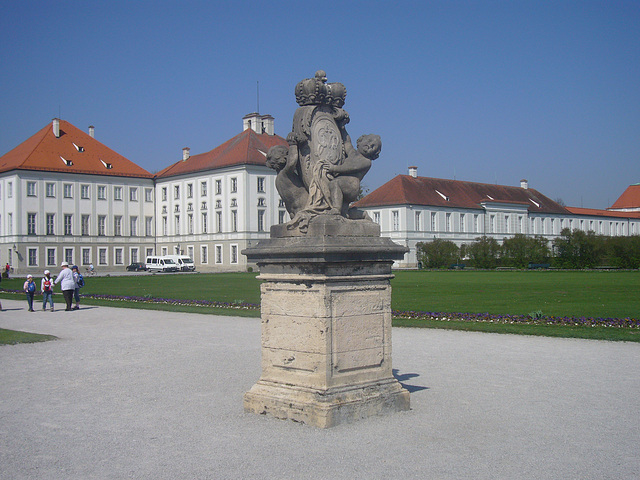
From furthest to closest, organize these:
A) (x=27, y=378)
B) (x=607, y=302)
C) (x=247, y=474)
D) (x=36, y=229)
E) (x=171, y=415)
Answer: (x=36, y=229), (x=607, y=302), (x=27, y=378), (x=171, y=415), (x=247, y=474)

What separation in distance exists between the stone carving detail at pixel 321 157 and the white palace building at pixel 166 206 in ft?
208

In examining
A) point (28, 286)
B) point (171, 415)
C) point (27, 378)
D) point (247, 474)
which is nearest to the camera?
point (247, 474)

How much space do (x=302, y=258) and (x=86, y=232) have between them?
72.4 meters

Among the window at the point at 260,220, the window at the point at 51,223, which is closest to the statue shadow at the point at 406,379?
the window at the point at 260,220

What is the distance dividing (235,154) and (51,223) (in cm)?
1994

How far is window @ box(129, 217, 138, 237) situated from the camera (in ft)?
262

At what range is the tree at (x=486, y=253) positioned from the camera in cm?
6162

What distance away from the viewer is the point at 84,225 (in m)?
75.6

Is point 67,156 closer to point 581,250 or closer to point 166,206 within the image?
point 166,206

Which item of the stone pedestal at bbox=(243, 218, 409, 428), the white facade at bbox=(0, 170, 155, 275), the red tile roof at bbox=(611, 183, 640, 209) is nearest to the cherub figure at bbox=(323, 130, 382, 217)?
the stone pedestal at bbox=(243, 218, 409, 428)

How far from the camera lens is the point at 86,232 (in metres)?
75.6

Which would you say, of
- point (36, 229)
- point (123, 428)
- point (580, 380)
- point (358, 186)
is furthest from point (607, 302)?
point (36, 229)

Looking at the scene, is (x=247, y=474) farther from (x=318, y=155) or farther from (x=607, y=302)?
(x=607, y=302)

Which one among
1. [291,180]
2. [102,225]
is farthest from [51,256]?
[291,180]
